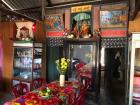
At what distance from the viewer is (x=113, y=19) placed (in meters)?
4.49

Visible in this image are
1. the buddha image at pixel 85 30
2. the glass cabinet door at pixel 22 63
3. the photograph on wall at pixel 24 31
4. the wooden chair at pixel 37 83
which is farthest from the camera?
the photograph on wall at pixel 24 31

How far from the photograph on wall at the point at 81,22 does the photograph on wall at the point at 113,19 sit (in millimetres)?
417

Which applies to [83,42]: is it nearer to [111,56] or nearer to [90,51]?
[90,51]

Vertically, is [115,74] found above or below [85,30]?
below

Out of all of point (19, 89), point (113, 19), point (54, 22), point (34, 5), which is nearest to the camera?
point (19, 89)

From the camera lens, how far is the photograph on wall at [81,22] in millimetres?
4902

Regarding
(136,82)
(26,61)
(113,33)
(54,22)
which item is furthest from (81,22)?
(136,82)

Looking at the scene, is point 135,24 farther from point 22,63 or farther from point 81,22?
point 22,63

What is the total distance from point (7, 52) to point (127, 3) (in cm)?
420

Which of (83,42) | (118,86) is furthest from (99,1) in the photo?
(118,86)

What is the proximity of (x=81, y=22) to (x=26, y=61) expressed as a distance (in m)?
2.17

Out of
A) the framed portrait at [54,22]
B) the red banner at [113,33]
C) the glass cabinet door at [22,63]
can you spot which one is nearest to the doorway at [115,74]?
the red banner at [113,33]

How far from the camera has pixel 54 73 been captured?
5.75 meters

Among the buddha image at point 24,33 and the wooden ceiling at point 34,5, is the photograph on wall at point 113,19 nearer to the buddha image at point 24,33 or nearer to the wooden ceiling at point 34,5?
the wooden ceiling at point 34,5
